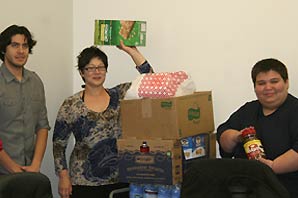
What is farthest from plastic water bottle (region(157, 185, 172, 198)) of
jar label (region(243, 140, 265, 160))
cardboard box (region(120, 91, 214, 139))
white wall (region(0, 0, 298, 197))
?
white wall (region(0, 0, 298, 197))

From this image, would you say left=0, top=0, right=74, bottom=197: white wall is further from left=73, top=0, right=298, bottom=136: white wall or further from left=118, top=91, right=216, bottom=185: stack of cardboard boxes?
left=118, top=91, right=216, bottom=185: stack of cardboard boxes

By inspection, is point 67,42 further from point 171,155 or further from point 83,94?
point 171,155

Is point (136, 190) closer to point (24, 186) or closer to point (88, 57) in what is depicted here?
point (88, 57)

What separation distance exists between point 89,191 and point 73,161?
8.9 inches

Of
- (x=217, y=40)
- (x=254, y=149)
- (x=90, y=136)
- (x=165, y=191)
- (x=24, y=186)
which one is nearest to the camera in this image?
(x=24, y=186)

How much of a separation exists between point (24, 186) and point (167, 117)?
3.82 ft

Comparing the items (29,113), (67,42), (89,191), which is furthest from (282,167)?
(67,42)

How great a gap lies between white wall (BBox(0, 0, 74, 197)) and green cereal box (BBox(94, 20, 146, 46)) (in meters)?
0.65

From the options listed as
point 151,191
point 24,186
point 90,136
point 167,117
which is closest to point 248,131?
point 167,117

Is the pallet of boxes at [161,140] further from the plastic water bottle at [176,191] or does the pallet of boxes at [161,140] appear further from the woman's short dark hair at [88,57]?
the woman's short dark hair at [88,57]

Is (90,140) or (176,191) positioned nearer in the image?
(176,191)

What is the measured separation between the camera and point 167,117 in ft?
9.87

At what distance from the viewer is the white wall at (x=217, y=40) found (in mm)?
3381

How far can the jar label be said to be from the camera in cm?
260
